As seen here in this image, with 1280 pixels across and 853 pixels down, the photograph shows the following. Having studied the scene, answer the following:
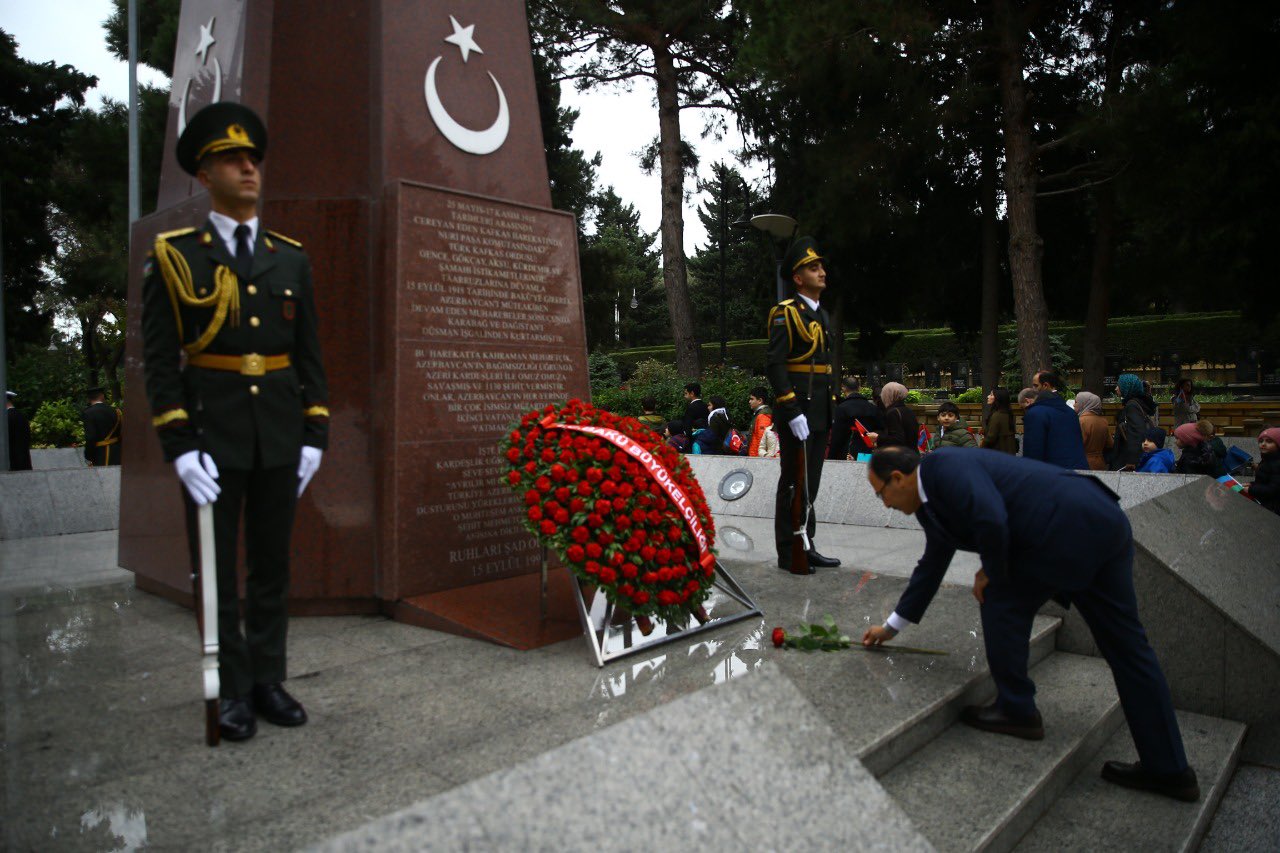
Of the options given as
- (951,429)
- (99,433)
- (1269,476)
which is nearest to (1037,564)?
(1269,476)

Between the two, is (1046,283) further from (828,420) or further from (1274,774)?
(1274,774)

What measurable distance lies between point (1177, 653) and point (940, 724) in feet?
5.70

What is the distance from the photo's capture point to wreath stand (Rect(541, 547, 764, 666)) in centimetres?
386

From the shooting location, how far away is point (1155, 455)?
350 inches

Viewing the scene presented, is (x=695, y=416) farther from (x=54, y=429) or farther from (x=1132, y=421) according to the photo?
(x=54, y=429)

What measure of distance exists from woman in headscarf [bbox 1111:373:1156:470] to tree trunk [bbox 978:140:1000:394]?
10.1 m

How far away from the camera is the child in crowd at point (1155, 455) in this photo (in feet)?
28.7

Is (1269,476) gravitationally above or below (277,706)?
above

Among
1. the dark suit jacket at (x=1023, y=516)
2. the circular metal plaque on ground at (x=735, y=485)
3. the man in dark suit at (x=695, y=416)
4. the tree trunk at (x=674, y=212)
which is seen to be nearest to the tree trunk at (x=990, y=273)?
the tree trunk at (x=674, y=212)

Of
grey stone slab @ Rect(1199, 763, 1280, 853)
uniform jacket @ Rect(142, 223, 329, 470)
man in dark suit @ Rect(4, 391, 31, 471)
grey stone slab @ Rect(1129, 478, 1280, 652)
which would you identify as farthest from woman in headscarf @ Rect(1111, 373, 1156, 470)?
man in dark suit @ Rect(4, 391, 31, 471)

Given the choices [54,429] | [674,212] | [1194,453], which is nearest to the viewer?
[1194,453]

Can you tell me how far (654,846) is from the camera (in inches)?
65.6

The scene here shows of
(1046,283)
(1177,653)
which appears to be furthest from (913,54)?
(1177,653)

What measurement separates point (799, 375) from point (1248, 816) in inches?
127
